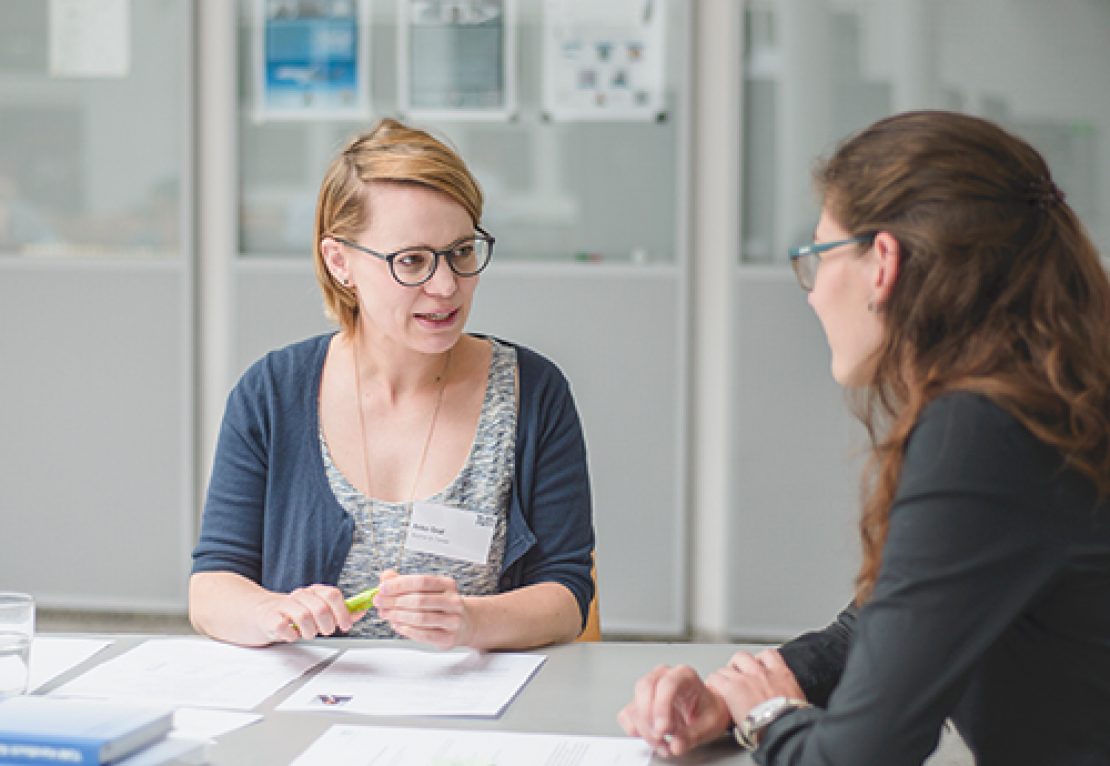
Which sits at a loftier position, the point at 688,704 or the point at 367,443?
the point at 367,443

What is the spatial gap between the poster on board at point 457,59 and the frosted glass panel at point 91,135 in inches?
29.7

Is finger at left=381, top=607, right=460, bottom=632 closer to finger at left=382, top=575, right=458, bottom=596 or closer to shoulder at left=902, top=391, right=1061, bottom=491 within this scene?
finger at left=382, top=575, right=458, bottom=596

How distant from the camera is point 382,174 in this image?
6.68 feet

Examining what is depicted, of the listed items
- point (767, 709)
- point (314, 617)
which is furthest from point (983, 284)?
point (314, 617)

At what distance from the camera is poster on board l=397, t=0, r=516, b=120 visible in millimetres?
4062

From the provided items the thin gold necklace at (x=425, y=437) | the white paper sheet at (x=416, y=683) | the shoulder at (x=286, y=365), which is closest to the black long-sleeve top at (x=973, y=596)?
the white paper sheet at (x=416, y=683)

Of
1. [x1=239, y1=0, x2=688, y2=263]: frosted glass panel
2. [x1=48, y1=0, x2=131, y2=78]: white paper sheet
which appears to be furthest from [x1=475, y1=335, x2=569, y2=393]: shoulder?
[x1=48, y1=0, x2=131, y2=78]: white paper sheet

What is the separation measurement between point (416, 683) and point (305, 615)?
0.19 m

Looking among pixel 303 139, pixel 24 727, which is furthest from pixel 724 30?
pixel 24 727

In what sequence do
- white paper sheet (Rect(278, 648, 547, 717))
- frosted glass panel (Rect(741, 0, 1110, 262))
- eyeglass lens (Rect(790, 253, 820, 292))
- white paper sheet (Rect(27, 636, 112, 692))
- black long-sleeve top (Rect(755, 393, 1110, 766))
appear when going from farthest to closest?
frosted glass panel (Rect(741, 0, 1110, 262))
white paper sheet (Rect(27, 636, 112, 692))
white paper sheet (Rect(278, 648, 547, 717))
eyeglass lens (Rect(790, 253, 820, 292))
black long-sleeve top (Rect(755, 393, 1110, 766))

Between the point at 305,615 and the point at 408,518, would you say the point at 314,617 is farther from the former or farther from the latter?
the point at 408,518

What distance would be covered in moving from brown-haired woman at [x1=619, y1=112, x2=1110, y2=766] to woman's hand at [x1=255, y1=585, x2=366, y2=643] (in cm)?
47

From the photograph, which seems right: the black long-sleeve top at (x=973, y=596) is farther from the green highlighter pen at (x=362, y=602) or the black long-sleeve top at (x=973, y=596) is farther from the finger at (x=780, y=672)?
the green highlighter pen at (x=362, y=602)

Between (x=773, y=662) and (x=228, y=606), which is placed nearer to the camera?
(x=773, y=662)
